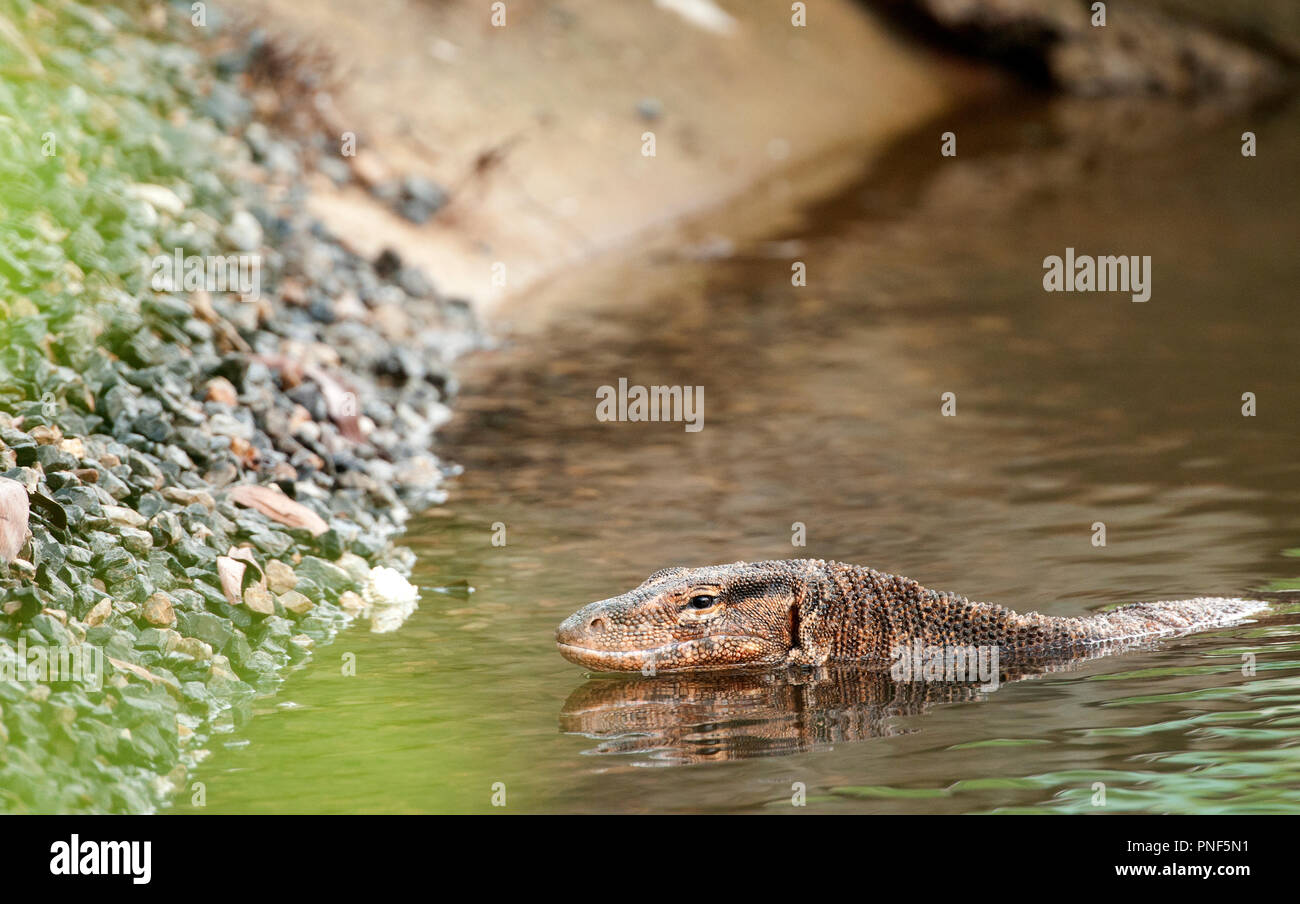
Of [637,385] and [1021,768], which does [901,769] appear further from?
[637,385]

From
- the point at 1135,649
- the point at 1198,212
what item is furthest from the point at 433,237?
the point at 1135,649

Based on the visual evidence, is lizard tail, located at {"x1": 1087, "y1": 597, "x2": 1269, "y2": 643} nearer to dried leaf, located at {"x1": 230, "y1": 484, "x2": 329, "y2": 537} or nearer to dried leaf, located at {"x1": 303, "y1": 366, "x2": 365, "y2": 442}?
dried leaf, located at {"x1": 230, "y1": 484, "x2": 329, "y2": 537}

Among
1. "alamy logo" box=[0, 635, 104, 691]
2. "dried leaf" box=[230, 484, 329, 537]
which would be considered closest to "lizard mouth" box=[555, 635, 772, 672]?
"alamy logo" box=[0, 635, 104, 691]

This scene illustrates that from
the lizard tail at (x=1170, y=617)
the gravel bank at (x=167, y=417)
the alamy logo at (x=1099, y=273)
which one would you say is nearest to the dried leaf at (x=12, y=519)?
the gravel bank at (x=167, y=417)

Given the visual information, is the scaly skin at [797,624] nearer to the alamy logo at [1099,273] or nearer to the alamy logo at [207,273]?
the alamy logo at [207,273]

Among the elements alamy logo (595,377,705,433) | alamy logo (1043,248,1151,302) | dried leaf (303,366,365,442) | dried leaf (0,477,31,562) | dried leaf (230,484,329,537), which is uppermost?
alamy logo (1043,248,1151,302)

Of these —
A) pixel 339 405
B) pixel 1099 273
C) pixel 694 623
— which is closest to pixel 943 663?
pixel 694 623

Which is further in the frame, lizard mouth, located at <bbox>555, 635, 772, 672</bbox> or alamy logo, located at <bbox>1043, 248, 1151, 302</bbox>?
alamy logo, located at <bbox>1043, 248, 1151, 302</bbox>
